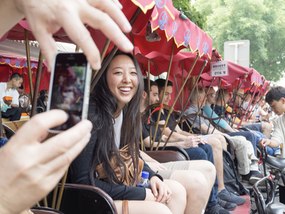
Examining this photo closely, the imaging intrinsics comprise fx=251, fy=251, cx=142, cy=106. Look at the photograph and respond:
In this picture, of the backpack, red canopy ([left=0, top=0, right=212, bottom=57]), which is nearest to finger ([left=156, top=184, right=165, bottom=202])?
red canopy ([left=0, top=0, right=212, bottom=57])

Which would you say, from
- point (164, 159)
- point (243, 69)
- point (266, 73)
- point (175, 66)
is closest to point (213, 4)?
point (266, 73)

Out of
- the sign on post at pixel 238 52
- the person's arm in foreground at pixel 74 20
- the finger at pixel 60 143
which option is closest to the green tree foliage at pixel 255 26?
the sign on post at pixel 238 52

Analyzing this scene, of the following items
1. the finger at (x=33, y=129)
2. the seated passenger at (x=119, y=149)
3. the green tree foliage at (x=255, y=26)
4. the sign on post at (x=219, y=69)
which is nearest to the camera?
the finger at (x=33, y=129)

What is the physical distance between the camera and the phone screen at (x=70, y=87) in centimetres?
64

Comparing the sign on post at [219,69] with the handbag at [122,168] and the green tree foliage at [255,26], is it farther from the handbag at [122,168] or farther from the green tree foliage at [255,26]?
the green tree foliage at [255,26]

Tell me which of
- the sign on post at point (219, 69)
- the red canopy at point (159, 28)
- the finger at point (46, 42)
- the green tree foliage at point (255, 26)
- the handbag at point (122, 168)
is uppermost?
the green tree foliage at point (255, 26)

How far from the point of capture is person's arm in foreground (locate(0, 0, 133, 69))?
19.7 inches

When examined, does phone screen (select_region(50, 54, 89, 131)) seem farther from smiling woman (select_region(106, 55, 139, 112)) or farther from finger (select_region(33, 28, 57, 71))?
smiling woman (select_region(106, 55, 139, 112))

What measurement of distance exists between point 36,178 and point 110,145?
4.08 feet

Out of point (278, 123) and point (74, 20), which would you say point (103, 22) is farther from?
point (278, 123)

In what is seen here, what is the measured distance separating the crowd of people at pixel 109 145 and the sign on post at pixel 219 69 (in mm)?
776

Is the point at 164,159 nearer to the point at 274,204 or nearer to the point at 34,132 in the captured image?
the point at 274,204

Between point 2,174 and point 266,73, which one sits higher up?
point 266,73

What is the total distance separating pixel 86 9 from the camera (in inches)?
20.4
